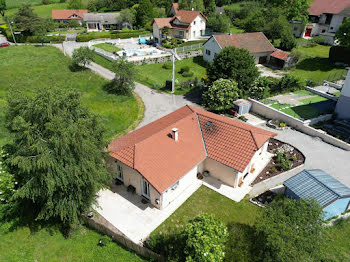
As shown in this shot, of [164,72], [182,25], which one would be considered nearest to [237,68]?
[164,72]

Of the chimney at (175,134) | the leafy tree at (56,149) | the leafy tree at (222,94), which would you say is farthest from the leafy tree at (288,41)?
the leafy tree at (56,149)

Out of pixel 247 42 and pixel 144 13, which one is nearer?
pixel 247 42

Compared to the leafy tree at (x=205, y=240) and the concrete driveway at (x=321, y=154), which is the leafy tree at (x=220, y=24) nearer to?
the concrete driveway at (x=321, y=154)

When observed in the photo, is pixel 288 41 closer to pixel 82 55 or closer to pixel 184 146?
pixel 82 55

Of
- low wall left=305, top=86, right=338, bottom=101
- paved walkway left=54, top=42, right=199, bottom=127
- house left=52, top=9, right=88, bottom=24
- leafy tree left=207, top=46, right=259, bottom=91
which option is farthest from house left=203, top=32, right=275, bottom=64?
house left=52, top=9, right=88, bottom=24

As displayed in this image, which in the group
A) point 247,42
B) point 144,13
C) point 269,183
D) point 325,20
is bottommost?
point 269,183

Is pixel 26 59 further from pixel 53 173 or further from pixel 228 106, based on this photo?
pixel 53 173

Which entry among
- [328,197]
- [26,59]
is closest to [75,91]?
[328,197]
